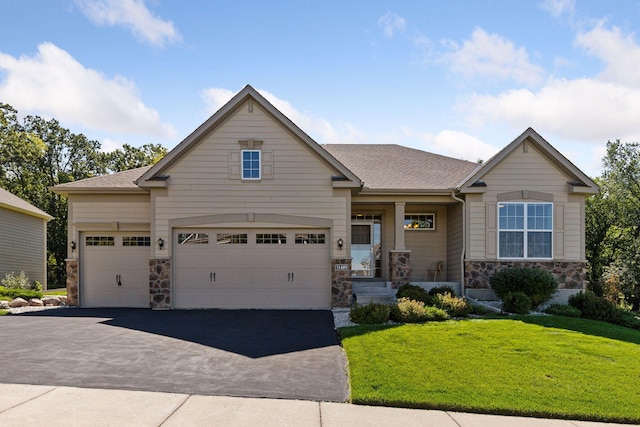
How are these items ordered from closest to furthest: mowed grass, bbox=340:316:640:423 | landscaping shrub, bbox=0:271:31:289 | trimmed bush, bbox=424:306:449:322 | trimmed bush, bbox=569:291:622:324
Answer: mowed grass, bbox=340:316:640:423, trimmed bush, bbox=424:306:449:322, trimmed bush, bbox=569:291:622:324, landscaping shrub, bbox=0:271:31:289

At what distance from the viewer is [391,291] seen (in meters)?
16.0

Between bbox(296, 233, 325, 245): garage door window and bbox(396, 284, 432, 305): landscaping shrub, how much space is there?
2.86 meters

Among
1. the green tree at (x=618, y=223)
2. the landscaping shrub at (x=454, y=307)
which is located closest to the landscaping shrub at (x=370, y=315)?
the landscaping shrub at (x=454, y=307)

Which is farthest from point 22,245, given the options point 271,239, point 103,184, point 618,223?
point 618,223

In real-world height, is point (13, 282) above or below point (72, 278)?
below

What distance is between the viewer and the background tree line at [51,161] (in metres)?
35.2

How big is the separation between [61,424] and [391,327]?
7.27 meters

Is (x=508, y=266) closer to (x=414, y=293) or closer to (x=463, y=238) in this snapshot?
(x=463, y=238)

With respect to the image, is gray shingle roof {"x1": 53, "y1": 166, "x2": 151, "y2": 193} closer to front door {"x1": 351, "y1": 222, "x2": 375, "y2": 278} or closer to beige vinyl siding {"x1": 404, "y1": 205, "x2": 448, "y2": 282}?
front door {"x1": 351, "y1": 222, "x2": 375, "y2": 278}

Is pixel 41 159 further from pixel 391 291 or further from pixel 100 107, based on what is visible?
pixel 391 291

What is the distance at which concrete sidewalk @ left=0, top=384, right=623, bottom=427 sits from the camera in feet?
18.3

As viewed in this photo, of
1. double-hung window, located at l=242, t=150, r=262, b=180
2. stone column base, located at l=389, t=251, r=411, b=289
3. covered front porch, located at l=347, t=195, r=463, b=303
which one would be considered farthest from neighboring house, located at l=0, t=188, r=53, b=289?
stone column base, located at l=389, t=251, r=411, b=289

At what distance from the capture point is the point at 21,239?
24.9 m

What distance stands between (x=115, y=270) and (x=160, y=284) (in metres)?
2.12
